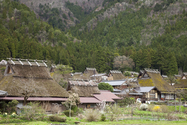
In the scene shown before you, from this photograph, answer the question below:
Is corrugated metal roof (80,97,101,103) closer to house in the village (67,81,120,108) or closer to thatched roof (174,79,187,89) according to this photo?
house in the village (67,81,120,108)

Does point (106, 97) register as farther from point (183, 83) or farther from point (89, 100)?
point (183, 83)

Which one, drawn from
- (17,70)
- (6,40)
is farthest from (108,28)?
(17,70)

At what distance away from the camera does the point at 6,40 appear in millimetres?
75438

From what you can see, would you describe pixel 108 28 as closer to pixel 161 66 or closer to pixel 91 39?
pixel 91 39

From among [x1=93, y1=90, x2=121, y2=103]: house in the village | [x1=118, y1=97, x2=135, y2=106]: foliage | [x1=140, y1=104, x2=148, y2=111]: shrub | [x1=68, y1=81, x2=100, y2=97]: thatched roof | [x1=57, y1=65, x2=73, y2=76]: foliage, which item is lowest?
[x1=140, y1=104, x2=148, y2=111]: shrub

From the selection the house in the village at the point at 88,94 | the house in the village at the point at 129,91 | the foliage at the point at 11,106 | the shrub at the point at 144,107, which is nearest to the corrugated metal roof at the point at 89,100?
the house in the village at the point at 88,94

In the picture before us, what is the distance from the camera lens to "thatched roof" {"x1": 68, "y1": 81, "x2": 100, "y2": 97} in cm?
3850

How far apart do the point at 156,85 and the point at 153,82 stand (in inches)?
46.2

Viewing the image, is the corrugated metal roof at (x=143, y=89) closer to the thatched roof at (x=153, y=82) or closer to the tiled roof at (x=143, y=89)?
the tiled roof at (x=143, y=89)

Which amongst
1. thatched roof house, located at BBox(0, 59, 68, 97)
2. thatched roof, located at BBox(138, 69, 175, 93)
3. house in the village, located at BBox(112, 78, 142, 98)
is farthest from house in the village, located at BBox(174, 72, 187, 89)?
thatched roof house, located at BBox(0, 59, 68, 97)

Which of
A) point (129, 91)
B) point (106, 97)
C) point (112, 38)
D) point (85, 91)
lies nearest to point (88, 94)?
point (85, 91)

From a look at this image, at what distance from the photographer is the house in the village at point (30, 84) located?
1168 inches

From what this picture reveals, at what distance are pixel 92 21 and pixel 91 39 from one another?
140 ft

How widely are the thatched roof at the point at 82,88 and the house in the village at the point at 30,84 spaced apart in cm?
470
